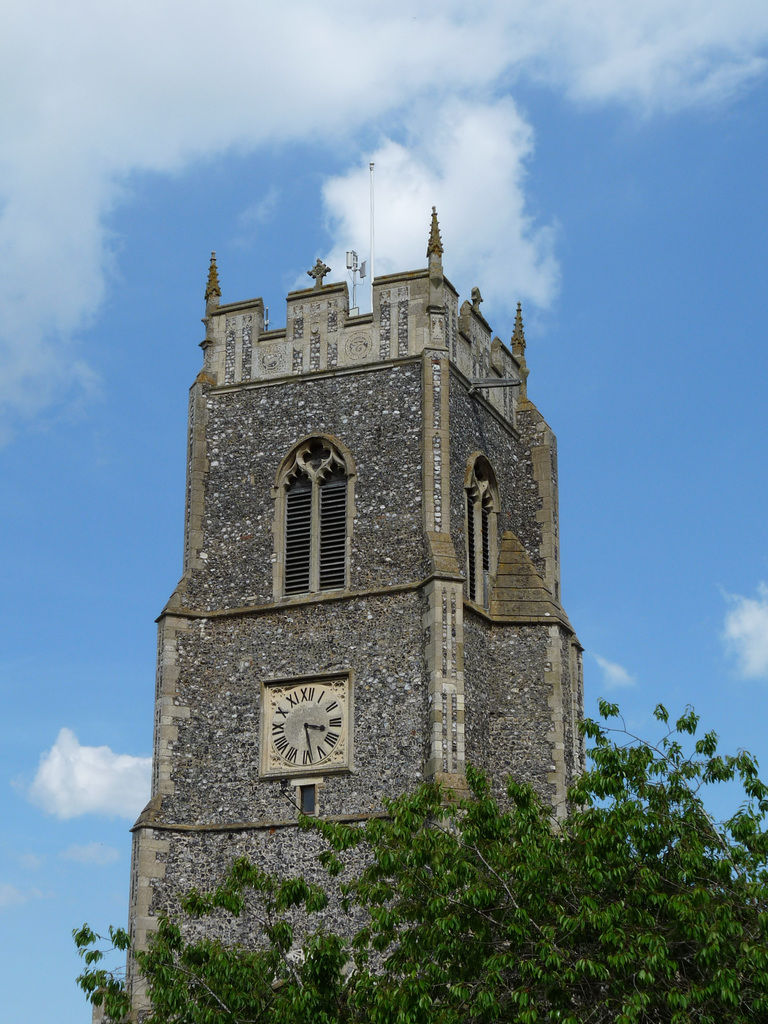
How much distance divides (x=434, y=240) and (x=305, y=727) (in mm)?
9505

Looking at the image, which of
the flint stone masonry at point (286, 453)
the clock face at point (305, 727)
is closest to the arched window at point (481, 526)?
the flint stone masonry at point (286, 453)

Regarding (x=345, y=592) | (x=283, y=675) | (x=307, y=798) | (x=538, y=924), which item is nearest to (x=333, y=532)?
(x=345, y=592)

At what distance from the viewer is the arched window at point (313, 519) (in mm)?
29219

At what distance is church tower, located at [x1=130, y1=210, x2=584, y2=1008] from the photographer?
27422 mm

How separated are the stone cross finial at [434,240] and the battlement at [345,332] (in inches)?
2.6

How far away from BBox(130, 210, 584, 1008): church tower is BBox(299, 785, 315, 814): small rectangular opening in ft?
0.12

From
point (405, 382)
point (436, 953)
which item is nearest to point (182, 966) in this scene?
point (436, 953)

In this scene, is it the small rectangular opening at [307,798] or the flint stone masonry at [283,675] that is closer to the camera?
the flint stone masonry at [283,675]

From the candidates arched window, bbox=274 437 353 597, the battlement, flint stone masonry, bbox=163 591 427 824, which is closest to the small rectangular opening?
flint stone masonry, bbox=163 591 427 824

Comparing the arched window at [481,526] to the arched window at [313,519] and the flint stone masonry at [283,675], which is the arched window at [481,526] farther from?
the arched window at [313,519]

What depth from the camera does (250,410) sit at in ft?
102

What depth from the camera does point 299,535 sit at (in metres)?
29.8

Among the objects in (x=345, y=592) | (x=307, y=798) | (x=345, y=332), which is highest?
(x=345, y=332)

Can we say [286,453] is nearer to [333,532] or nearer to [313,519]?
[313,519]
